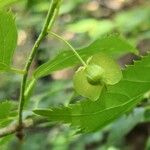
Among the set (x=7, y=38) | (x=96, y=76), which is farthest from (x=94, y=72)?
(x=7, y=38)

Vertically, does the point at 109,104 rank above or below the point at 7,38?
below

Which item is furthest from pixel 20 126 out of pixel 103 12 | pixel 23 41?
pixel 103 12

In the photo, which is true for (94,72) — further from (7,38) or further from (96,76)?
(7,38)

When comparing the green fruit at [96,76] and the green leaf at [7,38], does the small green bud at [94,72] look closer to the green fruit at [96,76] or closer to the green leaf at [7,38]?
the green fruit at [96,76]

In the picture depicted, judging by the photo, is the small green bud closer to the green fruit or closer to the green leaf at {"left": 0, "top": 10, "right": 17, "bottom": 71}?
the green fruit

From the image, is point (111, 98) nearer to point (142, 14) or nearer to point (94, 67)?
point (94, 67)

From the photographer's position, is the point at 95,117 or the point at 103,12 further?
the point at 103,12

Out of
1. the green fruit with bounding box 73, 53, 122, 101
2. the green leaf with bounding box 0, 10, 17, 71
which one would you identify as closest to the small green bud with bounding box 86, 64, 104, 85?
the green fruit with bounding box 73, 53, 122, 101
